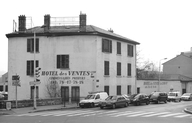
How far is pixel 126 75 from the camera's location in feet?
146

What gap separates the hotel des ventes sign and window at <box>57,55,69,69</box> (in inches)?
31.1

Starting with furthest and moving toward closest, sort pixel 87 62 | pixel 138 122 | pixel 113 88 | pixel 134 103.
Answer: pixel 113 88 → pixel 87 62 → pixel 134 103 → pixel 138 122

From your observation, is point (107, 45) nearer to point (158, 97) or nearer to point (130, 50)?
point (130, 50)

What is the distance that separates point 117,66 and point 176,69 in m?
34.9

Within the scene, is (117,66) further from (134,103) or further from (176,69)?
(176,69)

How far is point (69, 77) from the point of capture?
38125 millimetres

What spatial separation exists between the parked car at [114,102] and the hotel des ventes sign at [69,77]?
746 centimetres

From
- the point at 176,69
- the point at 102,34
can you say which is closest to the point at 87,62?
the point at 102,34

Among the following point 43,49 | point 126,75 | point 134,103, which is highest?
point 43,49

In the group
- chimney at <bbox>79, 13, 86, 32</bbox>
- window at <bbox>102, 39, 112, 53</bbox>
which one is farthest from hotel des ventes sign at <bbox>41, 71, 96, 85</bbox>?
chimney at <bbox>79, 13, 86, 32</bbox>

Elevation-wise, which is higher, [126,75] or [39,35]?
[39,35]

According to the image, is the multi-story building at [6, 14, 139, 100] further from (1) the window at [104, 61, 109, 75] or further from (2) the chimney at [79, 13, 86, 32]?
(1) the window at [104, 61, 109, 75]

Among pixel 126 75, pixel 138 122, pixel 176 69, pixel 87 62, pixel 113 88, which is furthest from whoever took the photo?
pixel 176 69

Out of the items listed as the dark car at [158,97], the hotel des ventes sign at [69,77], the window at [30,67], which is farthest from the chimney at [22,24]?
the dark car at [158,97]
